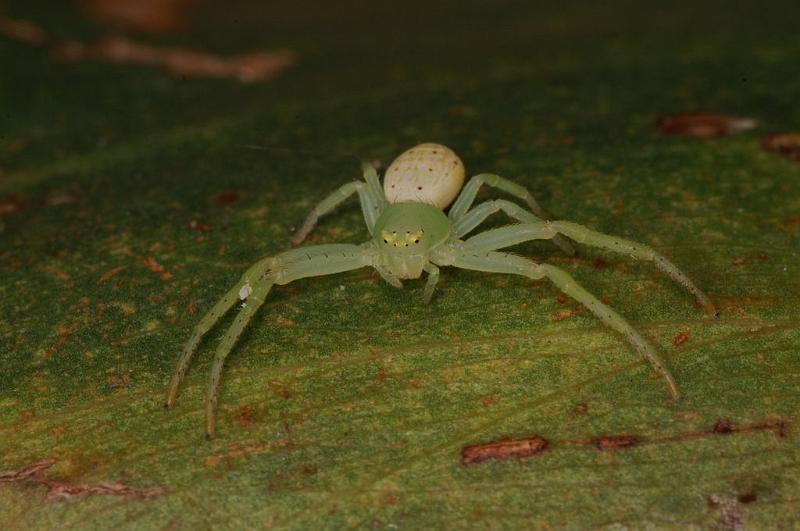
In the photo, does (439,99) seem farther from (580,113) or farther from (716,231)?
(716,231)

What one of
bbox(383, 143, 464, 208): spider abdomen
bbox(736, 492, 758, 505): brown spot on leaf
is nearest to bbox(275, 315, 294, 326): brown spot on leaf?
bbox(383, 143, 464, 208): spider abdomen

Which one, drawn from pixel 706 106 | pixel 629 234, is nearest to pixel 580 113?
pixel 706 106

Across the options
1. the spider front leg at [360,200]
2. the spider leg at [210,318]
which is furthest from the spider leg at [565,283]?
the spider leg at [210,318]

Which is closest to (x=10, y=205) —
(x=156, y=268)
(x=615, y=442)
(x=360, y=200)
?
(x=156, y=268)

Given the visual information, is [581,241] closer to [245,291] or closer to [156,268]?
[245,291]

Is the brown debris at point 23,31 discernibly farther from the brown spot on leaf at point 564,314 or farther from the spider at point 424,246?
the brown spot on leaf at point 564,314
